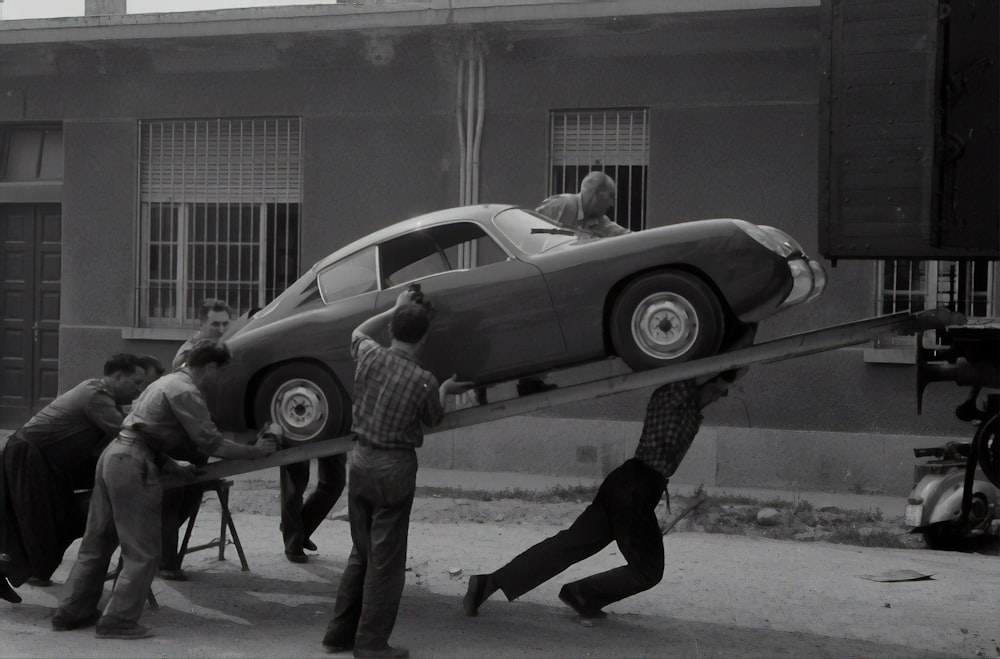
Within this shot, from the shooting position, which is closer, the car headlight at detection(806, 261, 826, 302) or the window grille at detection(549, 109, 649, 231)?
the car headlight at detection(806, 261, 826, 302)

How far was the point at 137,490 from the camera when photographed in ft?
20.4

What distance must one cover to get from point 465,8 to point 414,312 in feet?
22.2

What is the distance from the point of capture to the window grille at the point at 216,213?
1277 centimetres

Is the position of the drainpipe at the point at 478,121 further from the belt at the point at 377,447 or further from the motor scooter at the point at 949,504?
the belt at the point at 377,447

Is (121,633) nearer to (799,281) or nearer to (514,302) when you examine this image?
(514,302)

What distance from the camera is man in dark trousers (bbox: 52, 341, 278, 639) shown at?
6.16m

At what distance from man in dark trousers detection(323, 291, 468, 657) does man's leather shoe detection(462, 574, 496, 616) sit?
94 centimetres

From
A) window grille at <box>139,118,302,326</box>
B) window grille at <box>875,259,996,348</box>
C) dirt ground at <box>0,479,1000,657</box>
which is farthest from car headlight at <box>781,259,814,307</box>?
window grille at <box>139,118,302,326</box>

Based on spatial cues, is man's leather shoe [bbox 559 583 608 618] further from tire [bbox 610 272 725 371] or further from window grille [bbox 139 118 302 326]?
window grille [bbox 139 118 302 326]

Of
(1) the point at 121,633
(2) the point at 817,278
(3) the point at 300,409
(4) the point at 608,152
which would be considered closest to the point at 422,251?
(3) the point at 300,409

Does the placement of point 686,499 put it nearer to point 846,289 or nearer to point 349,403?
point 846,289

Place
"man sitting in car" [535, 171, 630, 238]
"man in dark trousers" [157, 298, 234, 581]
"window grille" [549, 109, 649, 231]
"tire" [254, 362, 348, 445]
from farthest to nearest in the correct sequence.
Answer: "window grille" [549, 109, 649, 231] → "man in dark trousers" [157, 298, 234, 581] → "man sitting in car" [535, 171, 630, 238] → "tire" [254, 362, 348, 445]

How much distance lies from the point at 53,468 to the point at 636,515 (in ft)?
11.7

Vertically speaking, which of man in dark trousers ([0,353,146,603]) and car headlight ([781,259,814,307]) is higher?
car headlight ([781,259,814,307])
